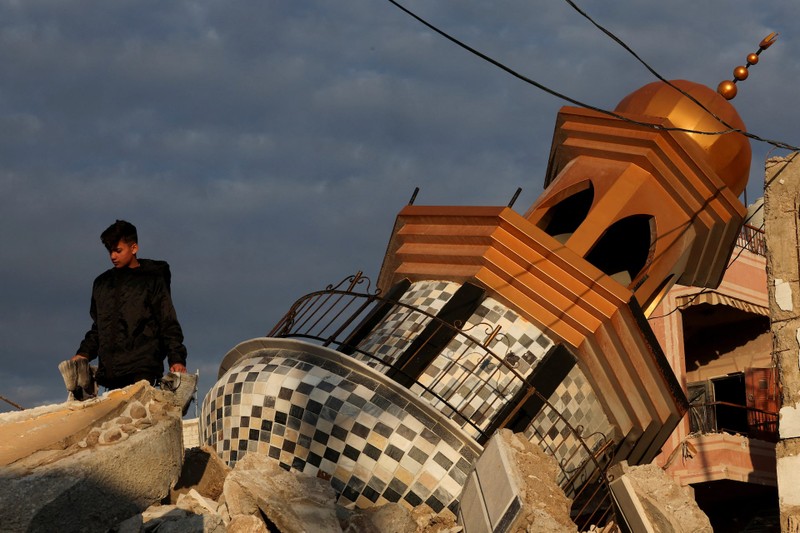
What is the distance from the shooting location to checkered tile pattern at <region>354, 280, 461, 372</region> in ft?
32.4

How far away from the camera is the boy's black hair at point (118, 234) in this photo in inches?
324

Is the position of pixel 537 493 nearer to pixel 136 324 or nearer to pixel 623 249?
pixel 136 324

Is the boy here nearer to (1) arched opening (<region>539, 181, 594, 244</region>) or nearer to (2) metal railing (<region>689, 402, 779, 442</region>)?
(1) arched opening (<region>539, 181, 594, 244</region>)

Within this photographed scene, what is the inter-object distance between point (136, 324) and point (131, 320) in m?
0.04

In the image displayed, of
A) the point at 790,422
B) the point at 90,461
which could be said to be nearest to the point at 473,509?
the point at 90,461

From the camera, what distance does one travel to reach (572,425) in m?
10.0

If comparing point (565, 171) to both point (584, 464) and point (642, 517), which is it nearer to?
point (584, 464)

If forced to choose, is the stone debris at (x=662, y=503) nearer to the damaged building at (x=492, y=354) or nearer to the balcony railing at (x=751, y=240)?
the damaged building at (x=492, y=354)

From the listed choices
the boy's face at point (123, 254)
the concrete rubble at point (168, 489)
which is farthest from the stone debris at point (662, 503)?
the boy's face at point (123, 254)

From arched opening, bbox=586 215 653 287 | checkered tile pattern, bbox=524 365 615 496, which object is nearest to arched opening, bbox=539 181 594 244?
arched opening, bbox=586 215 653 287

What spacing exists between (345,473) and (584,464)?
201 cm

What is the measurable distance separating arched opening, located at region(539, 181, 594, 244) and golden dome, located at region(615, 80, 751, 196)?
98 centimetres

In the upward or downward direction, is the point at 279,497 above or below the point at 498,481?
below

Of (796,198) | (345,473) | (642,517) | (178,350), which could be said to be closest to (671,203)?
(796,198)
